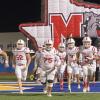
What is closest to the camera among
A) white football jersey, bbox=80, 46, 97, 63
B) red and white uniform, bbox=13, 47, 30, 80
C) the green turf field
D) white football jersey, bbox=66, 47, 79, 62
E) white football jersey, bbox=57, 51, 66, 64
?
the green turf field

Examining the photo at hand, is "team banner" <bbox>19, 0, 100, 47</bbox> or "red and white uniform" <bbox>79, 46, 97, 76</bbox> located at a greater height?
"team banner" <bbox>19, 0, 100, 47</bbox>

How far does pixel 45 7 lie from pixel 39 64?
782cm

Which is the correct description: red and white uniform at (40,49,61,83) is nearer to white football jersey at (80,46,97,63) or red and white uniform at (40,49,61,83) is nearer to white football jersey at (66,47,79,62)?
white football jersey at (80,46,97,63)

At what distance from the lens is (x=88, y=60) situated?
15352mm

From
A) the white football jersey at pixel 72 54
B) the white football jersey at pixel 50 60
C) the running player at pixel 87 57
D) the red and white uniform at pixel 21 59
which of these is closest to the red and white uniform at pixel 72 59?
the white football jersey at pixel 72 54

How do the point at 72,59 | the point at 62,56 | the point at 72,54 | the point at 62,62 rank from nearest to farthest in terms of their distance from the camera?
the point at 72,54, the point at 72,59, the point at 62,56, the point at 62,62

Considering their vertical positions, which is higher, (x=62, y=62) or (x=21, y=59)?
(x=21, y=59)

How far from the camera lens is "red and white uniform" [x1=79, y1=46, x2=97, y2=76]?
50.1ft

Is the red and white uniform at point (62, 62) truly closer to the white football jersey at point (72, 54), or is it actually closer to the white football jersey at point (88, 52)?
the white football jersey at point (72, 54)

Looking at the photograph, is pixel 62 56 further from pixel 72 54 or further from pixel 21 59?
pixel 21 59

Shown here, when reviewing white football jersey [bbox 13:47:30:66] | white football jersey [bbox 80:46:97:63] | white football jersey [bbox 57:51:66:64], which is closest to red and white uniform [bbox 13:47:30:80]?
white football jersey [bbox 13:47:30:66]

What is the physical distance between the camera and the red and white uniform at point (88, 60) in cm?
1527

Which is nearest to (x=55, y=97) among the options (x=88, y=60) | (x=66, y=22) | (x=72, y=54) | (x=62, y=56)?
(x=88, y=60)

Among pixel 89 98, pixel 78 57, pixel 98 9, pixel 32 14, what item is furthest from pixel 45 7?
pixel 32 14
